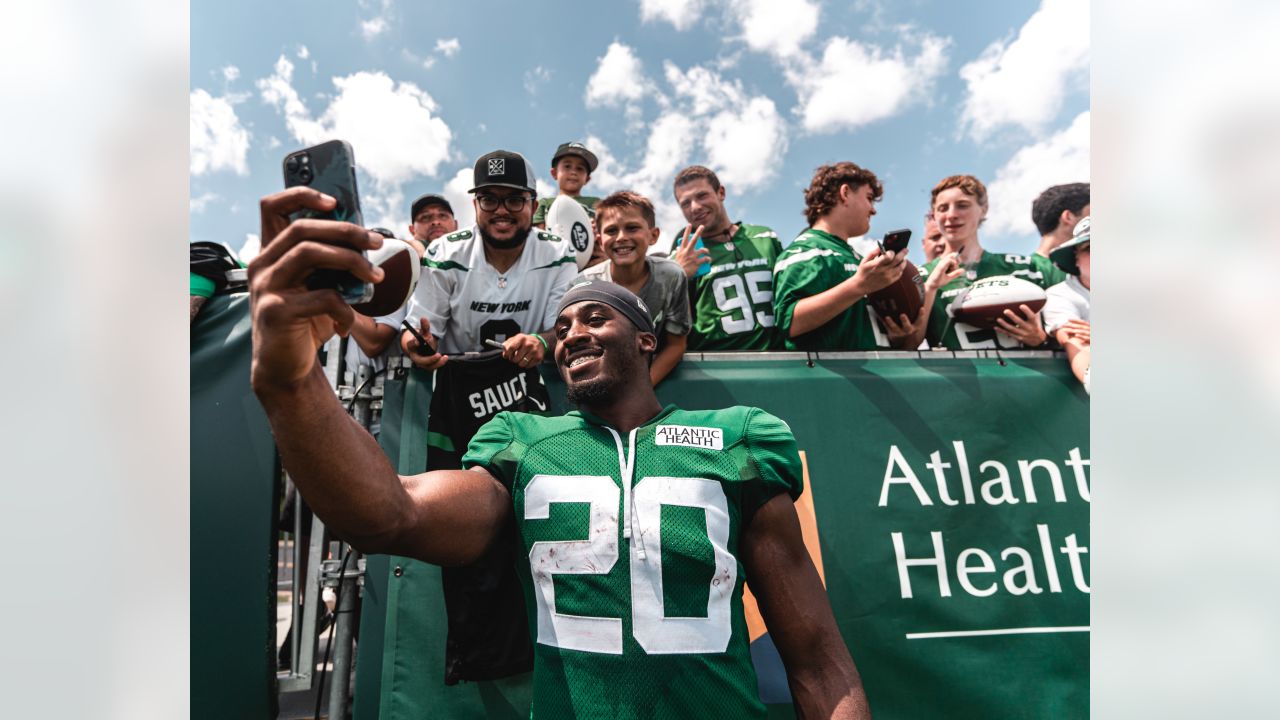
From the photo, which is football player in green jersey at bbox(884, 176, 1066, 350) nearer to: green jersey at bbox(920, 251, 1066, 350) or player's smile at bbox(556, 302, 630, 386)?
green jersey at bbox(920, 251, 1066, 350)

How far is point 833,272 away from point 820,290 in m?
0.14

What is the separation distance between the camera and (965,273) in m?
4.03

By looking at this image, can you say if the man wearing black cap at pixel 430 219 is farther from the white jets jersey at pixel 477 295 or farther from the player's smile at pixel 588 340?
the player's smile at pixel 588 340

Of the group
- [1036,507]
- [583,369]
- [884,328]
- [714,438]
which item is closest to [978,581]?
[1036,507]

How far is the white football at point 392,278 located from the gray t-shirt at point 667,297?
139 cm

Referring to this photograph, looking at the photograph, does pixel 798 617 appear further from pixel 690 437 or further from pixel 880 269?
pixel 880 269

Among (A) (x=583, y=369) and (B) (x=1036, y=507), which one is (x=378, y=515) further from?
(B) (x=1036, y=507)

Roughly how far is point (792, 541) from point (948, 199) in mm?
3129

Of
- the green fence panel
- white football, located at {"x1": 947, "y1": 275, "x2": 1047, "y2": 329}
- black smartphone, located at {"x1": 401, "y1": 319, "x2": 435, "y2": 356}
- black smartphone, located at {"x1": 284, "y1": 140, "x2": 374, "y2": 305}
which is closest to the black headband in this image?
black smartphone, located at {"x1": 401, "y1": 319, "x2": 435, "y2": 356}

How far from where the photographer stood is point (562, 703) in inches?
66.1

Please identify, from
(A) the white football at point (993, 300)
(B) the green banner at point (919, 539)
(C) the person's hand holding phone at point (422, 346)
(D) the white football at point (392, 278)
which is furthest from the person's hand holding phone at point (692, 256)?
(D) the white football at point (392, 278)

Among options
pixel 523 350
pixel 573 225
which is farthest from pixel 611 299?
pixel 573 225

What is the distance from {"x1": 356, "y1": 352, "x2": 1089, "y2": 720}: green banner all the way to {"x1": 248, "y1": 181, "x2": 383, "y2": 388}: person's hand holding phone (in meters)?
1.90

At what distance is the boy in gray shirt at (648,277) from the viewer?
3141 millimetres
